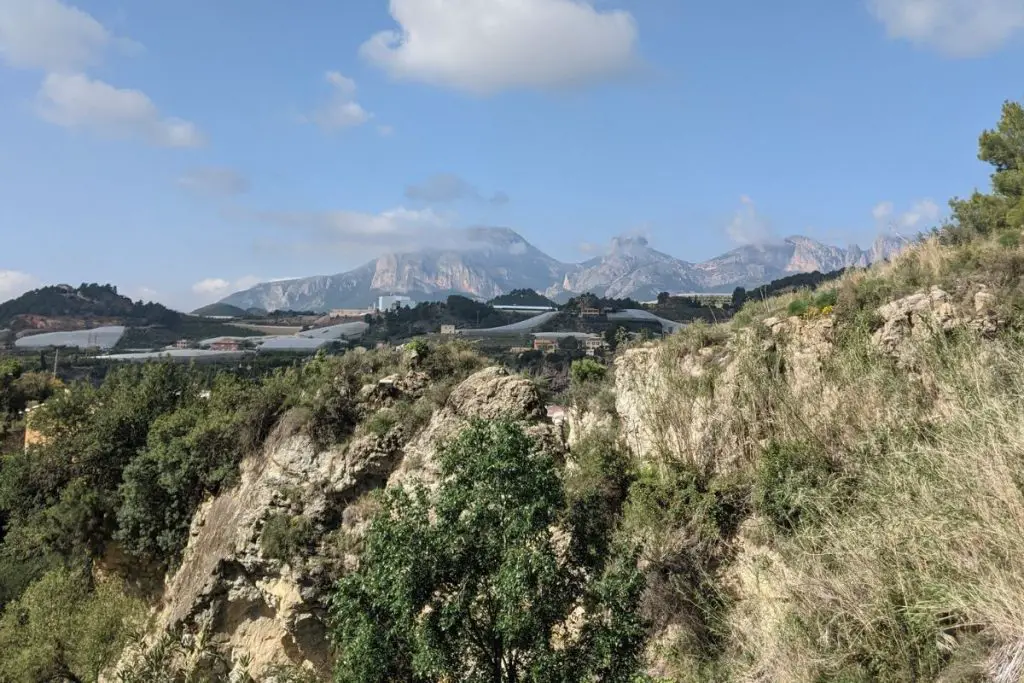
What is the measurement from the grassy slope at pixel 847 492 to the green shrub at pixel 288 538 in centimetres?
663

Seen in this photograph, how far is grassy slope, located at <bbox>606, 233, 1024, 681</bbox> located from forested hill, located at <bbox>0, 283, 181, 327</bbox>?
124 meters

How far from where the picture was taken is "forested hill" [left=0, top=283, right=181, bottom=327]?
373 feet

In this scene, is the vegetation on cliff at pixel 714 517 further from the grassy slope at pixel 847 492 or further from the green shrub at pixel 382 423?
the green shrub at pixel 382 423

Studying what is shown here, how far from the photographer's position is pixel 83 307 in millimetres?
117875

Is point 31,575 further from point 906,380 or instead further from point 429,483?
point 906,380

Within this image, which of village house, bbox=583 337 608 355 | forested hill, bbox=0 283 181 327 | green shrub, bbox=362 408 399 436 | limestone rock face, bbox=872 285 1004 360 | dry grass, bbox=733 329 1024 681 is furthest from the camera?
forested hill, bbox=0 283 181 327

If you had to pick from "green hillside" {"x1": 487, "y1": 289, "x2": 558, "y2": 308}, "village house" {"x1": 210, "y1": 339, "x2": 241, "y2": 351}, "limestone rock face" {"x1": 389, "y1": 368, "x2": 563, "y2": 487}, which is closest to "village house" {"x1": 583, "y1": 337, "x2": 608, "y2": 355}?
"limestone rock face" {"x1": 389, "y1": 368, "x2": 563, "y2": 487}

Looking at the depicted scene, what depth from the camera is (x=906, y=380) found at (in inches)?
291

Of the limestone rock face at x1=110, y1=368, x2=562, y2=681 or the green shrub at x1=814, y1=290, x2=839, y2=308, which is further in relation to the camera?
the limestone rock face at x1=110, y1=368, x2=562, y2=681

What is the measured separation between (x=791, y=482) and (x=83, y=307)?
14128cm

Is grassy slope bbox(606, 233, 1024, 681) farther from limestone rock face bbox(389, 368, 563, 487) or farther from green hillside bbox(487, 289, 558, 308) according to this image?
green hillside bbox(487, 289, 558, 308)

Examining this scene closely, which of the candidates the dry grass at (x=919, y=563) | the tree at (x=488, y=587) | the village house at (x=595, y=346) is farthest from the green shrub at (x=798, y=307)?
the village house at (x=595, y=346)

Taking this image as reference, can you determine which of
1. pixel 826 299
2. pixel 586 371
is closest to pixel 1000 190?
pixel 826 299

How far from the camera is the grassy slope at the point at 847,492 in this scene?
4457 millimetres
